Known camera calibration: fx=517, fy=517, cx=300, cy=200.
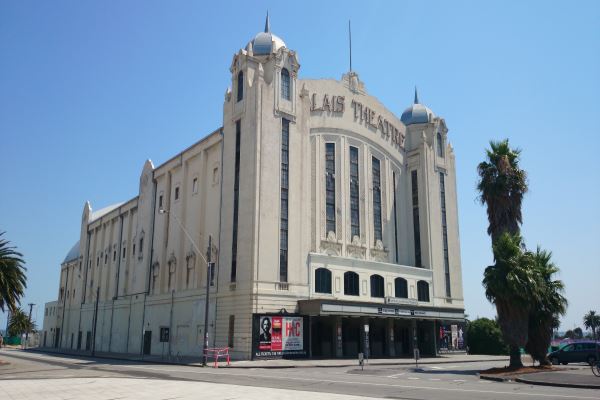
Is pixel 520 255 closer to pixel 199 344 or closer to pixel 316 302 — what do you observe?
pixel 316 302

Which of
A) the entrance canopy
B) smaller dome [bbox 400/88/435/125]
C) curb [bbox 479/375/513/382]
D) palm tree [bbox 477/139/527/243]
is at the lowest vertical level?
curb [bbox 479/375/513/382]

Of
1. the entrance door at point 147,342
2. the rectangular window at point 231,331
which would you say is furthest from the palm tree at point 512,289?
the entrance door at point 147,342

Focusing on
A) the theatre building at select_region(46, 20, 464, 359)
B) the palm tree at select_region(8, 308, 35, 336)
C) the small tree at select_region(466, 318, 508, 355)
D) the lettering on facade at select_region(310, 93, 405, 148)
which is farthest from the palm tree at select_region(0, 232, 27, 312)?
the palm tree at select_region(8, 308, 35, 336)

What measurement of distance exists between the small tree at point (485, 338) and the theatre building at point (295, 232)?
20.3 ft

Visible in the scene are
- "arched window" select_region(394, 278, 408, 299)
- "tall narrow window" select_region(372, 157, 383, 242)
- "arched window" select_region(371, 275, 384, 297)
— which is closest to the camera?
Result: "arched window" select_region(371, 275, 384, 297)

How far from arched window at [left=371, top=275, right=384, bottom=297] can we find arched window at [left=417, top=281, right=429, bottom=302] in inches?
230

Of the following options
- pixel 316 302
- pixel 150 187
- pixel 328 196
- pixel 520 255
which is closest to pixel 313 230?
pixel 328 196

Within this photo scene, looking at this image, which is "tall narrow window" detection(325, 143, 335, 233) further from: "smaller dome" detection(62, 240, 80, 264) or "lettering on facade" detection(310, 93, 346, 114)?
"smaller dome" detection(62, 240, 80, 264)

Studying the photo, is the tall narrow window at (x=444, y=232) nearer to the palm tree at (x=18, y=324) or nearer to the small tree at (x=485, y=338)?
the small tree at (x=485, y=338)

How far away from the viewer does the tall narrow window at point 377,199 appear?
5116 centimetres

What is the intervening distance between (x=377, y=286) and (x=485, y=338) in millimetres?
18253

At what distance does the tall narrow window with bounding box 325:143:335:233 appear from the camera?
47.2 meters

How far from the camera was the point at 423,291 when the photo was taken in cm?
5278

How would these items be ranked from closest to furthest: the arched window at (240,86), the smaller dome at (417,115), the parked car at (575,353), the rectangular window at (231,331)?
the parked car at (575,353)
the rectangular window at (231,331)
the arched window at (240,86)
the smaller dome at (417,115)
